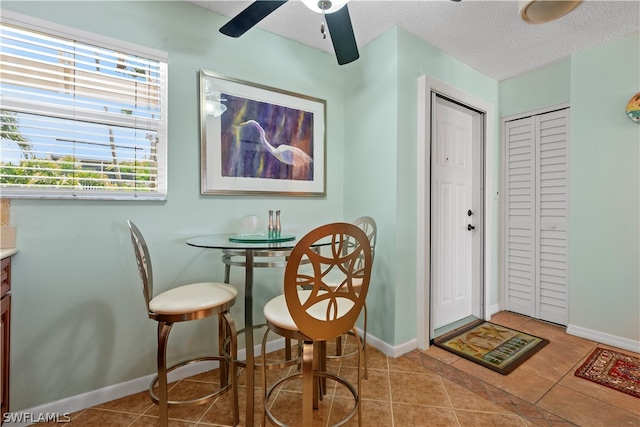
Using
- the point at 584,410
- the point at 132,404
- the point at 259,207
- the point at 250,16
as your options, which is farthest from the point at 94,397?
the point at 584,410

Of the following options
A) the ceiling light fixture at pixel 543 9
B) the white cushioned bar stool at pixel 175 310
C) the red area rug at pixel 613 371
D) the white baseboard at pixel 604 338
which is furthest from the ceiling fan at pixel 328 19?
the white baseboard at pixel 604 338

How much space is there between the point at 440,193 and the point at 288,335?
6.49ft

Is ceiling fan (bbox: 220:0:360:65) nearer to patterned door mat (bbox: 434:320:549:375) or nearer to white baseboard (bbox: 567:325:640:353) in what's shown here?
patterned door mat (bbox: 434:320:549:375)

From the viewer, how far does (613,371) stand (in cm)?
205

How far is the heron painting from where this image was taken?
2148 millimetres

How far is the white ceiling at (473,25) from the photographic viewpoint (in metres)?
2.01

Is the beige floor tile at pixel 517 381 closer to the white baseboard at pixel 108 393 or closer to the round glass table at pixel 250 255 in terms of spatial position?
the white baseboard at pixel 108 393

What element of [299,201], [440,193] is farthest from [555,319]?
[299,201]

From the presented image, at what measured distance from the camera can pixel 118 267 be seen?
1.79 metres

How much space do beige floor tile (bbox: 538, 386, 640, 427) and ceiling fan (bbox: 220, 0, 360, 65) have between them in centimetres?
234

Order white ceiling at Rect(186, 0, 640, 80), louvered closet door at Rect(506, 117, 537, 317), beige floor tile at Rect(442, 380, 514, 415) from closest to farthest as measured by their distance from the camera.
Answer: beige floor tile at Rect(442, 380, 514, 415) < white ceiling at Rect(186, 0, 640, 80) < louvered closet door at Rect(506, 117, 537, 317)

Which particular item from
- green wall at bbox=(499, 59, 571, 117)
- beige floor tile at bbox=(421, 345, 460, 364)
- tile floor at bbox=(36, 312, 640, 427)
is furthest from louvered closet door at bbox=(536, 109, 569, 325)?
beige floor tile at bbox=(421, 345, 460, 364)

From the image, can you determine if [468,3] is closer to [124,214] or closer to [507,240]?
[507,240]

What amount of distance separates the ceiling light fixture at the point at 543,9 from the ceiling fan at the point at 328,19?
0.84 meters
